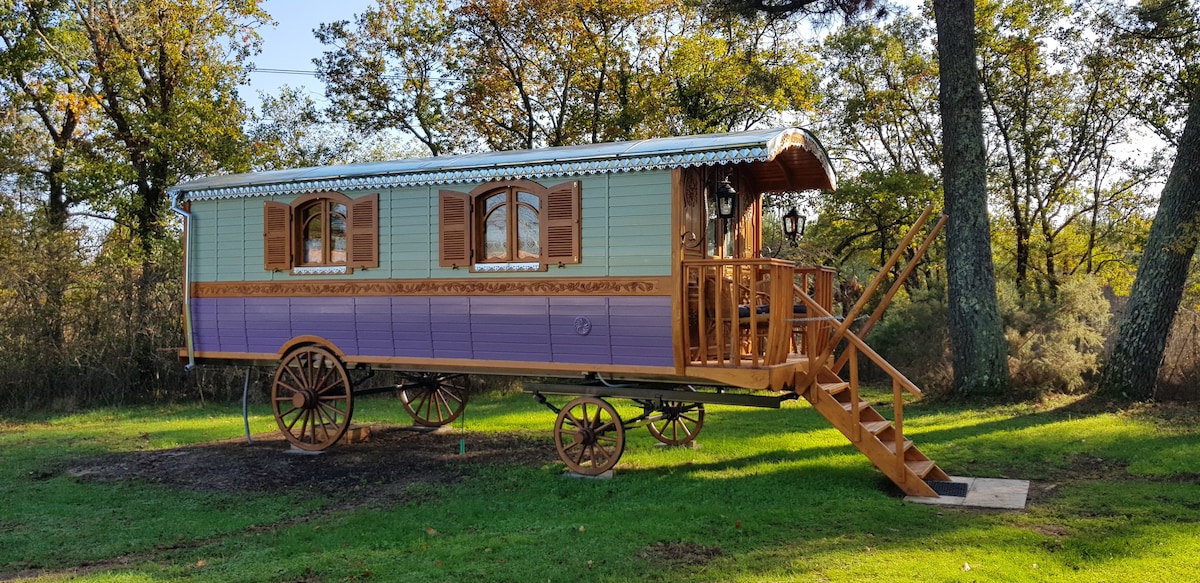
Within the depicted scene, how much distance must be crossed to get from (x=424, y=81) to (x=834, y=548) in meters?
15.9

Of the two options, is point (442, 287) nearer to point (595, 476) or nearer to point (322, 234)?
point (322, 234)

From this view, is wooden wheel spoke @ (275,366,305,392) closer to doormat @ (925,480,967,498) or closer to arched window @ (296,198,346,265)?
arched window @ (296,198,346,265)

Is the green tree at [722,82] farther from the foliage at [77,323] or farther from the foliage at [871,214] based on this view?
the foliage at [77,323]

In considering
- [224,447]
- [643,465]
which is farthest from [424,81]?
[643,465]

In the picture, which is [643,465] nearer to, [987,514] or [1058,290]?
[987,514]

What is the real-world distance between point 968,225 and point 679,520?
329 inches

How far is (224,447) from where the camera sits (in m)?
10.6

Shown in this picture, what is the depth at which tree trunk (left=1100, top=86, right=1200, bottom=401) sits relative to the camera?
11.7 meters

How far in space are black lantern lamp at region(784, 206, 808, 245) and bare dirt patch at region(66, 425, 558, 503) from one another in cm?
362

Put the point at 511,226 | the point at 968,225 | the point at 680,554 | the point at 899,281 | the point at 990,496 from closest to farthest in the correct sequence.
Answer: the point at 680,554, the point at 990,496, the point at 899,281, the point at 511,226, the point at 968,225

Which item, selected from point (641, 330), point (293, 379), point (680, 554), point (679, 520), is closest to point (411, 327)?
point (293, 379)

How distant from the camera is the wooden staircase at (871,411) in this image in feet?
24.4

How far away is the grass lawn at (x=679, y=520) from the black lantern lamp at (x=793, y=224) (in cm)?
234

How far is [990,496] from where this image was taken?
7.47 metres
